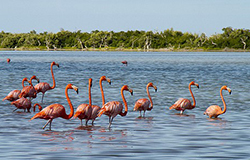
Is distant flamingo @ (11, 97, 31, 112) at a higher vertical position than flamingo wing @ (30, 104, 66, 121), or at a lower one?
lower

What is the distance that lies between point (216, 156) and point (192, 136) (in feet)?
8.50

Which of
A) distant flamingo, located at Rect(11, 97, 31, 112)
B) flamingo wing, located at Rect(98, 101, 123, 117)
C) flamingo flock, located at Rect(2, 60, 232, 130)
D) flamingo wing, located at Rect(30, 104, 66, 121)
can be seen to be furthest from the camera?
distant flamingo, located at Rect(11, 97, 31, 112)

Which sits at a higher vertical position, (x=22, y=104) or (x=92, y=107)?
(x=92, y=107)

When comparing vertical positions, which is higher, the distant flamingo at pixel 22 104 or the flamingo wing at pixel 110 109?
the flamingo wing at pixel 110 109

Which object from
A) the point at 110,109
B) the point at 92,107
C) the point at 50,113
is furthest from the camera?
the point at 92,107

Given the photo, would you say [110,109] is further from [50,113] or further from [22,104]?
[22,104]

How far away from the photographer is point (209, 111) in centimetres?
1806

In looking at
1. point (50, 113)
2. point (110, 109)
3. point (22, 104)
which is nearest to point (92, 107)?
point (110, 109)

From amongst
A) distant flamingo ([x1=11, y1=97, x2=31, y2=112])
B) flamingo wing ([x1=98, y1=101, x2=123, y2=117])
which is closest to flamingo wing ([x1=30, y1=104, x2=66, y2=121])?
flamingo wing ([x1=98, y1=101, x2=123, y2=117])

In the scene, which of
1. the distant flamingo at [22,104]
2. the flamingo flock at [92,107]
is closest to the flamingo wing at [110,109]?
the flamingo flock at [92,107]

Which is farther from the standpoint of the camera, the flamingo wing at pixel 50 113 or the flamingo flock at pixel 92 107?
the flamingo flock at pixel 92 107

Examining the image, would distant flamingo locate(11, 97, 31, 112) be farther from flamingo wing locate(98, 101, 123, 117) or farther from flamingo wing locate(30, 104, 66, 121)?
flamingo wing locate(98, 101, 123, 117)

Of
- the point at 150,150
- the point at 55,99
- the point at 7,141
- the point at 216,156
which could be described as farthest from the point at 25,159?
the point at 55,99

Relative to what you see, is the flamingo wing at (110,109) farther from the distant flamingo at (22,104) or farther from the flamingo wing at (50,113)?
the distant flamingo at (22,104)
